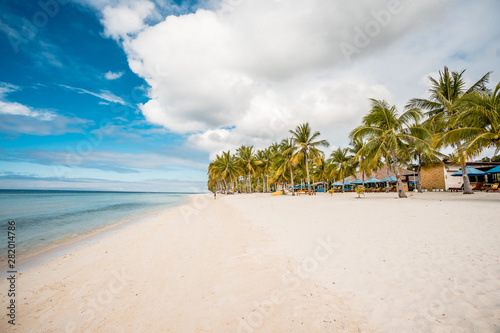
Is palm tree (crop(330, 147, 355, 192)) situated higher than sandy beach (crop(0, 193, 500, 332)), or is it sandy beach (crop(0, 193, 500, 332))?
palm tree (crop(330, 147, 355, 192))

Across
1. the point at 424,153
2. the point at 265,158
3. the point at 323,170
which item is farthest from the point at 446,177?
the point at 265,158

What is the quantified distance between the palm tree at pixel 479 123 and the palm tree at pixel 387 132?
2328mm

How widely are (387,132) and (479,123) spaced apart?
484cm

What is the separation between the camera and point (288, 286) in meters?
3.48

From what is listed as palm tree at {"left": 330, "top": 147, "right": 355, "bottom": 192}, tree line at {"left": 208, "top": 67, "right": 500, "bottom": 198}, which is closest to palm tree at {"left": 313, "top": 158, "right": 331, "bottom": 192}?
palm tree at {"left": 330, "top": 147, "right": 355, "bottom": 192}

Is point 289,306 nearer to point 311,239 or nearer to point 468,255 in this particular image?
point 311,239

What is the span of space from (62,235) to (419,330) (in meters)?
13.8

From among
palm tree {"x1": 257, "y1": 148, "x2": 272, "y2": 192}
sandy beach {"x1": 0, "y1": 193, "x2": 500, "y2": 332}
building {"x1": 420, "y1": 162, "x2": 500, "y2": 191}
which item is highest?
palm tree {"x1": 257, "y1": 148, "x2": 272, "y2": 192}

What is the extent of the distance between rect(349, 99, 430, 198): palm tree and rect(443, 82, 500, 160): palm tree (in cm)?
233

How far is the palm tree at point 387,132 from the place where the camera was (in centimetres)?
1603

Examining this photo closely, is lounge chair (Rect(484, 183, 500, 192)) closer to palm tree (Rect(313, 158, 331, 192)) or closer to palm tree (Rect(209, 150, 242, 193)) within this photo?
palm tree (Rect(313, 158, 331, 192))

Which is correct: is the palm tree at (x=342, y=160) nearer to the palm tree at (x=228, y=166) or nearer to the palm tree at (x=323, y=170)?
the palm tree at (x=323, y=170)

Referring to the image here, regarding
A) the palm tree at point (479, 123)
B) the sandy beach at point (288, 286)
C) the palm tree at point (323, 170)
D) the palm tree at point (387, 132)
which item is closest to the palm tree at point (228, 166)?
the palm tree at point (323, 170)

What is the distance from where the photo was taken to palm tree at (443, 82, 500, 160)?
11.2 metres
